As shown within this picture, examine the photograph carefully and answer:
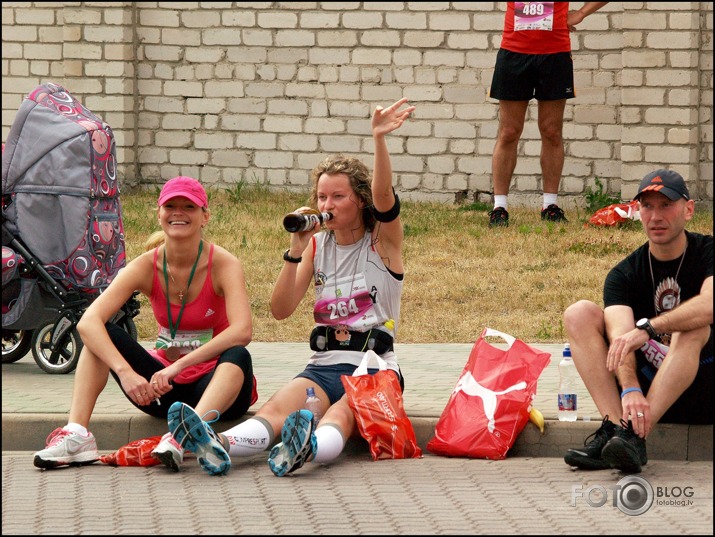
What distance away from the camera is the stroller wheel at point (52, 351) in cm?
820

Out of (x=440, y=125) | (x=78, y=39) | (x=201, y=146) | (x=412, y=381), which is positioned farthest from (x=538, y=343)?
(x=78, y=39)

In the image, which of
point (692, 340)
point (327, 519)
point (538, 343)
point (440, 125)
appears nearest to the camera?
point (327, 519)

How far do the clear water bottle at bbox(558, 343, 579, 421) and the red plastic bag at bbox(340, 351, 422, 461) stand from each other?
0.78m

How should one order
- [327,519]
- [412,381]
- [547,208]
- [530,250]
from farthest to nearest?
[547,208] < [530,250] < [412,381] < [327,519]

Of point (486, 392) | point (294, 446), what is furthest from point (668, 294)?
point (294, 446)

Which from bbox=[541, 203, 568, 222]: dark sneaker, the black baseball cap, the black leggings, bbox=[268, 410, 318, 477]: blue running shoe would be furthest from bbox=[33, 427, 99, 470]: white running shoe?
bbox=[541, 203, 568, 222]: dark sneaker

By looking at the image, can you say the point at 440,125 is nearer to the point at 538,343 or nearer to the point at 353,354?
the point at 538,343

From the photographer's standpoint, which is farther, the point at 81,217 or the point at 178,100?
the point at 178,100

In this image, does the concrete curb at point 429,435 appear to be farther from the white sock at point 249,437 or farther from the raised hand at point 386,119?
the raised hand at point 386,119

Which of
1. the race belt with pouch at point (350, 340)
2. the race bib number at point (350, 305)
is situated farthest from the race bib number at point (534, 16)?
the race belt with pouch at point (350, 340)

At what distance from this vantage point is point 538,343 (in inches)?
375

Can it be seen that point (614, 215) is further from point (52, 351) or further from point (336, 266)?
point (336, 266)

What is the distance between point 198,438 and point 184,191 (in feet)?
4.30

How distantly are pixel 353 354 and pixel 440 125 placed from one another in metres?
8.93
